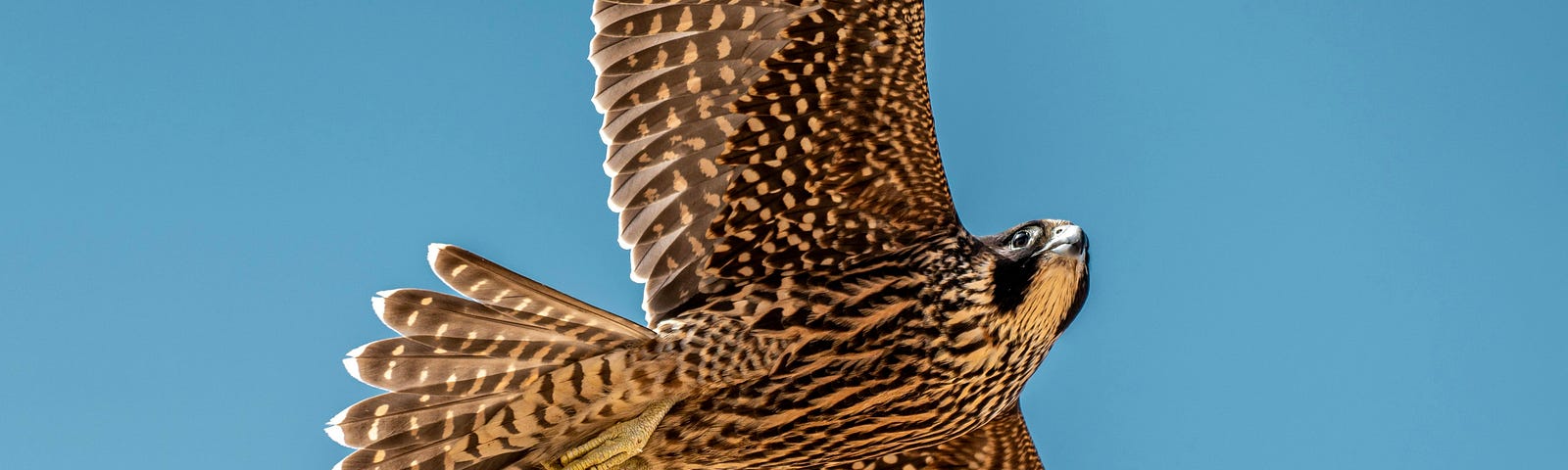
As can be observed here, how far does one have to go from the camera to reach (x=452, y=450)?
3416 millimetres

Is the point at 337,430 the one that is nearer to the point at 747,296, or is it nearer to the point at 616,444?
the point at 616,444

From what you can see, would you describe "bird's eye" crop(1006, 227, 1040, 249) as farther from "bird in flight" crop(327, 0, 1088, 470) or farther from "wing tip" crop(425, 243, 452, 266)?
"wing tip" crop(425, 243, 452, 266)

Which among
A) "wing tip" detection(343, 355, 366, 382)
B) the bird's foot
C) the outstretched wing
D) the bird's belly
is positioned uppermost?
"wing tip" detection(343, 355, 366, 382)

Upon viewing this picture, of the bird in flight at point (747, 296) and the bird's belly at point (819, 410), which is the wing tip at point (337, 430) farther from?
the bird's belly at point (819, 410)

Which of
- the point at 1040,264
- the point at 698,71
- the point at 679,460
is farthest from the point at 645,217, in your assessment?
the point at 1040,264

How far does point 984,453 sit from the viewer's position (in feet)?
14.7

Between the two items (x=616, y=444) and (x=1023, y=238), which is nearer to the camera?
(x=616, y=444)

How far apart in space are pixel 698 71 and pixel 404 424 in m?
1.11

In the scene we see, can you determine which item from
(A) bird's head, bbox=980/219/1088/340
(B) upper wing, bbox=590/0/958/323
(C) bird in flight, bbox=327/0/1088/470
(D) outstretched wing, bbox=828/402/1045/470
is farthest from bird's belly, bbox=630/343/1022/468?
(D) outstretched wing, bbox=828/402/1045/470

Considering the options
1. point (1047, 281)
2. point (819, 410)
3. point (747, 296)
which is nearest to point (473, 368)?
point (747, 296)

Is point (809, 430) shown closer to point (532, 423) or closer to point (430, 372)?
point (532, 423)

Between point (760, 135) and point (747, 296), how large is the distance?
42cm

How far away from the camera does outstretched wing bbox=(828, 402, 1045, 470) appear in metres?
4.40

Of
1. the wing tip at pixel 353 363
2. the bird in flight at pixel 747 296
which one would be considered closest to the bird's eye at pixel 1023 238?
the bird in flight at pixel 747 296
